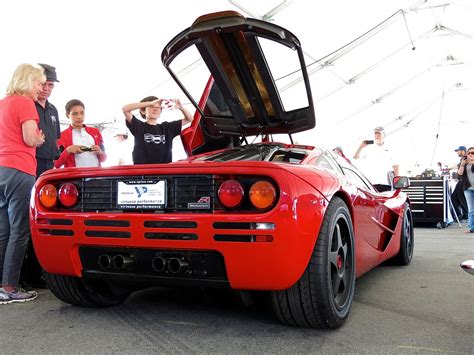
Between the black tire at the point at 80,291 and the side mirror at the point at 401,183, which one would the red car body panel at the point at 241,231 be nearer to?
the black tire at the point at 80,291

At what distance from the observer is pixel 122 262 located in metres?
1.98

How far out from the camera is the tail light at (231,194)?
1.82 metres

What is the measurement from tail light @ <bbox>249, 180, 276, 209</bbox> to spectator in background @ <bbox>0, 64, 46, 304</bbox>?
5.17 feet

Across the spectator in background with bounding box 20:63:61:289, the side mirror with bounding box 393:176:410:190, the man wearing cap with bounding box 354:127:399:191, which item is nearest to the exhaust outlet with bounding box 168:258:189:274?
the spectator in background with bounding box 20:63:61:289

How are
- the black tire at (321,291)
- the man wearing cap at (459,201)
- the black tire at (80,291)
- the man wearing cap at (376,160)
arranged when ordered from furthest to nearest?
the man wearing cap at (459,201), the man wearing cap at (376,160), the black tire at (80,291), the black tire at (321,291)

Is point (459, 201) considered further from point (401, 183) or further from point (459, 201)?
point (401, 183)

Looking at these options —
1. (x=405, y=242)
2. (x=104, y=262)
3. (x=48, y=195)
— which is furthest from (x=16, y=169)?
(x=405, y=242)

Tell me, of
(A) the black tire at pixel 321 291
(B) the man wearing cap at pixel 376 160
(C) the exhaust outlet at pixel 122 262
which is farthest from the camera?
(B) the man wearing cap at pixel 376 160

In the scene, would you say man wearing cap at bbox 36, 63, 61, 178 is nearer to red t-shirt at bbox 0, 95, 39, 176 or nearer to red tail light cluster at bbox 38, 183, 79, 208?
red t-shirt at bbox 0, 95, 39, 176

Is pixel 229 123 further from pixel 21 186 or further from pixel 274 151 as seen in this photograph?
pixel 21 186

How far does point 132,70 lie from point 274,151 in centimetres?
678

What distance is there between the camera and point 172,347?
1.78 m

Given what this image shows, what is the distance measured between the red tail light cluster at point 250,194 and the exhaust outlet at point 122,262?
525mm

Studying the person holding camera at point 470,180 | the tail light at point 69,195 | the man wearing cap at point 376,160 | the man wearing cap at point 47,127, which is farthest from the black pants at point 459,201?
the tail light at point 69,195
